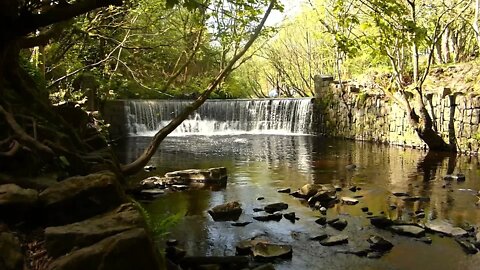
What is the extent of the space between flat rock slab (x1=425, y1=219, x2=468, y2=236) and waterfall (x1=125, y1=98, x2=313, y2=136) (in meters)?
16.1

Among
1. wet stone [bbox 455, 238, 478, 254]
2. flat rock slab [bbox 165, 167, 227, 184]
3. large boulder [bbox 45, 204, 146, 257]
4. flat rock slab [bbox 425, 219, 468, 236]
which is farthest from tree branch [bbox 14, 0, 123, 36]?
flat rock slab [bbox 165, 167, 227, 184]

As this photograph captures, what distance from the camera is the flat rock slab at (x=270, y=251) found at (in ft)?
19.3

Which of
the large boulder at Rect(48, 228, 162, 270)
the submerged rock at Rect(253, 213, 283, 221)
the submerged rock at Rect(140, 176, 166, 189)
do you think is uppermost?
the large boulder at Rect(48, 228, 162, 270)

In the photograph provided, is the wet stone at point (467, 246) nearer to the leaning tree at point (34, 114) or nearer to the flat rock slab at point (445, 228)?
the flat rock slab at point (445, 228)

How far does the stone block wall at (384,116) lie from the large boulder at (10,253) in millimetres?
14545

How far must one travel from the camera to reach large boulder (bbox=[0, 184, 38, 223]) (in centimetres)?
359

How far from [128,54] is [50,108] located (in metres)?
12.5

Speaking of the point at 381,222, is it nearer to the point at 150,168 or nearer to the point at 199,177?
the point at 199,177

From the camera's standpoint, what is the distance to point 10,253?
307 centimetres

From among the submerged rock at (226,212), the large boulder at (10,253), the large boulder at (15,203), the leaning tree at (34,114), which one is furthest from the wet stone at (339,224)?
the large boulder at (10,253)

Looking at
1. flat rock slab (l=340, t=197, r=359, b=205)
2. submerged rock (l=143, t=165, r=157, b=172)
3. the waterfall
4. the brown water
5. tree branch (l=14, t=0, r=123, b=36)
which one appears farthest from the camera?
the waterfall

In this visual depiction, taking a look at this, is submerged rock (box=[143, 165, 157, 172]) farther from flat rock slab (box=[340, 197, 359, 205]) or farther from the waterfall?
the waterfall

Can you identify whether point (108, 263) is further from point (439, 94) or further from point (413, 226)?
point (439, 94)

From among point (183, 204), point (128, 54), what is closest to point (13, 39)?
point (183, 204)
